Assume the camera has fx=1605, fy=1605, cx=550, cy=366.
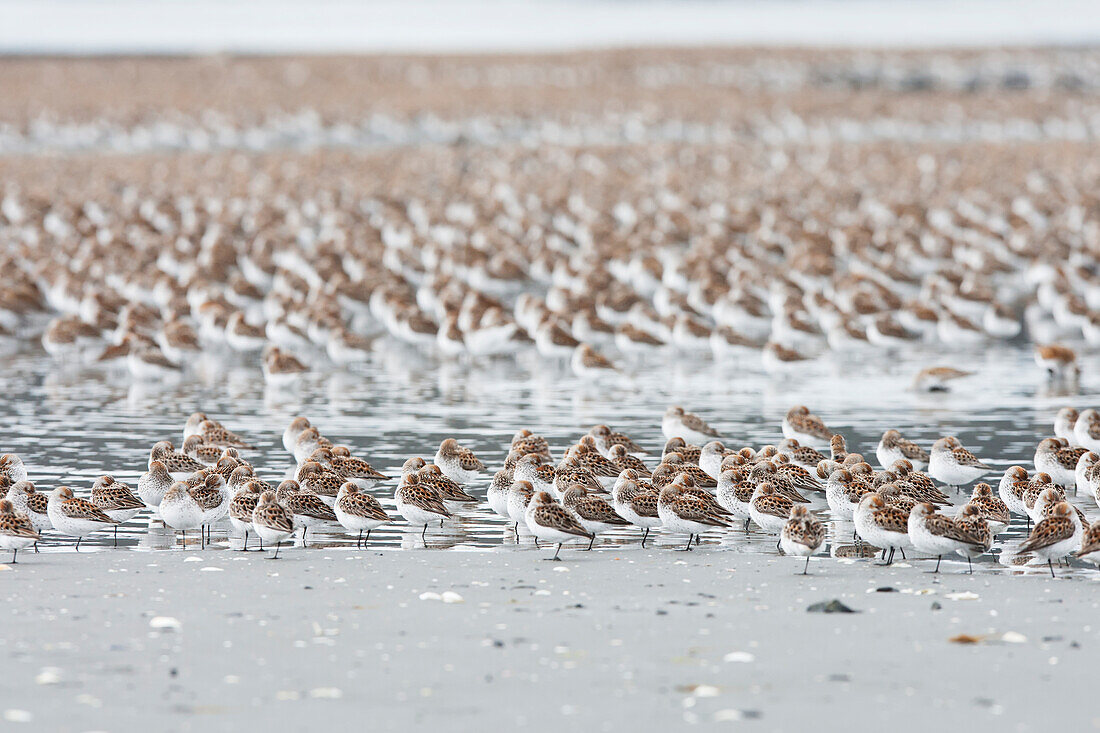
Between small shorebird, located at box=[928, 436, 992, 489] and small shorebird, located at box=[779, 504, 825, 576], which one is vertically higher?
small shorebird, located at box=[928, 436, 992, 489]

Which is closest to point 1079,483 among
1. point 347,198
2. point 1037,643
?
point 1037,643

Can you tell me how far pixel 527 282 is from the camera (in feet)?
97.6

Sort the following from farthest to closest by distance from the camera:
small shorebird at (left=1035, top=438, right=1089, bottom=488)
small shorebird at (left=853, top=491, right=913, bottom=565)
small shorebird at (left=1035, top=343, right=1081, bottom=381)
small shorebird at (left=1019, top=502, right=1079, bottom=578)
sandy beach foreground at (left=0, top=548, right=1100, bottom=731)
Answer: small shorebird at (left=1035, top=343, right=1081, bottom=381), small shorebird at (left=1035, top=438, right=1089, bottom=488), small shorebird at (left=853, top=491, right=913, bottom=565), small shorebird at (left=1019, top=502, right=1079, bottom=578), sandy beach foreground at (left=0, top=548, right=1100, bottom=731)

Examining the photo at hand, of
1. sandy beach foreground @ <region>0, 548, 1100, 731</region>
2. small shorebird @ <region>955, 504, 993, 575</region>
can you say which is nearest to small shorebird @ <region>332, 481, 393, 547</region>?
sandy beach foreground @ <region>0, 548, 1100, 731</region>

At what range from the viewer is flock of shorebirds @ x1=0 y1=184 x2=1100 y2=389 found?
2345cm

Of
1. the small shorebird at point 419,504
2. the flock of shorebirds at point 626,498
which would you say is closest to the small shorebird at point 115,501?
the flock of shorebirds at point 626,498

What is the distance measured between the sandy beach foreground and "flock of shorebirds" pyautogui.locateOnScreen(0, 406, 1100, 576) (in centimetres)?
32

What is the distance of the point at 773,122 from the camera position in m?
68.2

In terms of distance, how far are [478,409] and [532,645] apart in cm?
995

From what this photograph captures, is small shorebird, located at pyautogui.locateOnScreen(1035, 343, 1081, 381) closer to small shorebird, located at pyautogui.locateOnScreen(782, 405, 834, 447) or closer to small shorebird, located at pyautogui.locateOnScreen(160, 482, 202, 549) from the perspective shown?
small shorebird, located at pyautogui.locateOnScreen(782, 405, 834, 447)

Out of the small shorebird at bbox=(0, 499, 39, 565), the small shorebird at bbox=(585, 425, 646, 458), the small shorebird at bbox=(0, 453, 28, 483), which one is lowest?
the small shorebird at bbox=(0, 499, 39, 565)

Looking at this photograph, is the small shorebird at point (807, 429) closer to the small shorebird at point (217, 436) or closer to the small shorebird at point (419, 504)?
the small shorebird at point (419, 504)

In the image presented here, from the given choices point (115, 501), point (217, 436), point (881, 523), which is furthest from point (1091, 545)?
point (217, 436)

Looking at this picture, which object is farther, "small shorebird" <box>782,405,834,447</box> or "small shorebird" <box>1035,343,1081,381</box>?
"small shorebird" <box>1035,343,1081,381</box>
